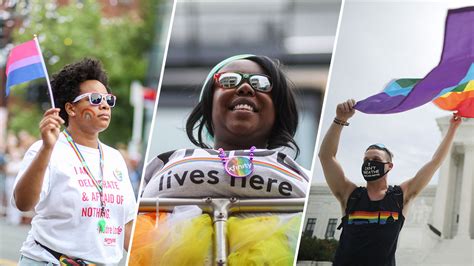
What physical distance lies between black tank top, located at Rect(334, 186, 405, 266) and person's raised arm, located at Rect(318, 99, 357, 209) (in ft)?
0.16

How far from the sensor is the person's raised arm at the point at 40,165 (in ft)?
8.42

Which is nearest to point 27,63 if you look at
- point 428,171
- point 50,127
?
point 50,127

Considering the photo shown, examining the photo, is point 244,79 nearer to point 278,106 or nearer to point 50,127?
point 278,106

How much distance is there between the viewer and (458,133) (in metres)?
3.00

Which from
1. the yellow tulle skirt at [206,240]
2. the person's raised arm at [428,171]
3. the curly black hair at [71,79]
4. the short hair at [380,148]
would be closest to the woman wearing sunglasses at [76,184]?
the curly black hair at [71,79]

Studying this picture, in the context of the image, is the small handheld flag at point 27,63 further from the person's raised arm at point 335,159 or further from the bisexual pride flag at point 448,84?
the bisexual pride flag at point 448,84

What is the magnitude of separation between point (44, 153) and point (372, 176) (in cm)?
126

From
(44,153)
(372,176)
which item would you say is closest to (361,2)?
(372,176)

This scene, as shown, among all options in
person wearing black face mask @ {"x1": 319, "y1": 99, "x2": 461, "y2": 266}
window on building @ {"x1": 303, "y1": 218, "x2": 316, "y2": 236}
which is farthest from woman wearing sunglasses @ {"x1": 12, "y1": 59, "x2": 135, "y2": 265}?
person wearing black face mask @ {"x1": 319, "y1": 99, "x2": 461, "y2": 266}

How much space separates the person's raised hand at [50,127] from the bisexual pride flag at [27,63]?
0.28 m

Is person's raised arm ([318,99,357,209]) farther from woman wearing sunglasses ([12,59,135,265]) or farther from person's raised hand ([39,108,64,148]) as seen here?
person's raised hand ([39,108,64,148])

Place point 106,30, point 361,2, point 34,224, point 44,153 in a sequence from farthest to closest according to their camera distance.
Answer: point 106,30 → point 361,2 → point 34,224 → point 44,153

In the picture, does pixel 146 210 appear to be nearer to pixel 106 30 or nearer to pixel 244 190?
pixel 244 190

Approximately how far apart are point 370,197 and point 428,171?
0.80 ft
